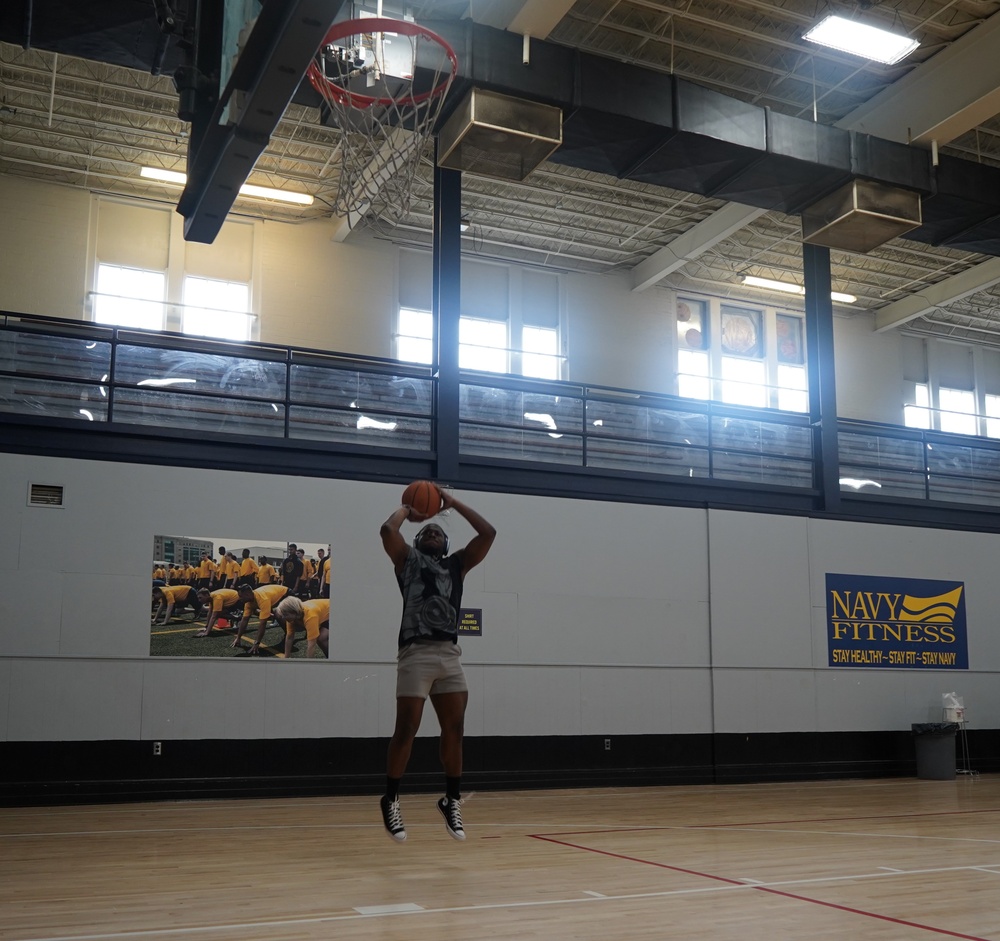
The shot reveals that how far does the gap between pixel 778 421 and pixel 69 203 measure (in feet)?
34.3

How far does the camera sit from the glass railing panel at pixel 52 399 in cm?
959

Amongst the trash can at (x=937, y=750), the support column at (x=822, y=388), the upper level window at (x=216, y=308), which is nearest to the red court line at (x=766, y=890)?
the trash can at (x=937, y=750)

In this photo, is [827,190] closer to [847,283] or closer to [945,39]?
[945,39]

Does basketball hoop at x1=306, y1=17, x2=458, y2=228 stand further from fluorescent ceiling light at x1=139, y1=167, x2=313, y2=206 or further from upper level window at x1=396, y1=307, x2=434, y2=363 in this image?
upper level window at x1=396, y1=307, x2=434, y2=363

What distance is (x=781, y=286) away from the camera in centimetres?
1886

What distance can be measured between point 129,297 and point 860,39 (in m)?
10.4

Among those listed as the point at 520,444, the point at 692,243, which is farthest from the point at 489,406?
the point at 692,243

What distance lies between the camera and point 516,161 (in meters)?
10.2

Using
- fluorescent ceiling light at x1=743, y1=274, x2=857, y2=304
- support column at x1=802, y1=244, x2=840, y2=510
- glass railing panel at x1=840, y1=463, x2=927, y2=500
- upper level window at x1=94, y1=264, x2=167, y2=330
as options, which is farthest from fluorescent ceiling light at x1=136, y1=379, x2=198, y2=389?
fluorescent ceiling light at x1=743, y1=274, x2=857, y2=304

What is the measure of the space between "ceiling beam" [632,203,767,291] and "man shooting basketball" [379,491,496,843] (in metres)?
10.7

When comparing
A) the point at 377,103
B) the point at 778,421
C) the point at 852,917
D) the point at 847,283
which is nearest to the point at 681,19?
the point at 778,421

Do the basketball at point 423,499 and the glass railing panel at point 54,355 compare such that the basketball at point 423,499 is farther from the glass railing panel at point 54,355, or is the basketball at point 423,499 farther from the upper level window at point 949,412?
the upper level window at point 949,412

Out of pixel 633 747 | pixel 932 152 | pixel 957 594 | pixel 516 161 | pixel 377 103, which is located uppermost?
pixel 932 152

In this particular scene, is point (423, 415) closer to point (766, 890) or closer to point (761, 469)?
point (761, 469)
